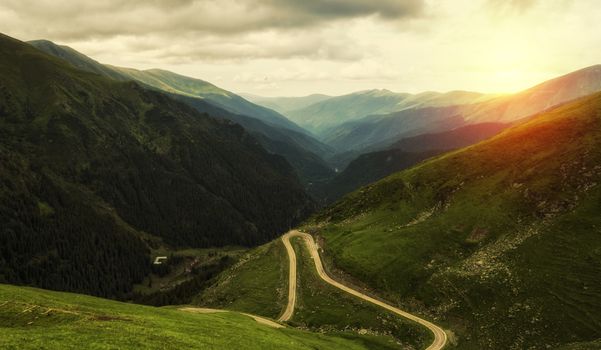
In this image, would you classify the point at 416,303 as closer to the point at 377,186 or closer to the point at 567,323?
the point at 567,323

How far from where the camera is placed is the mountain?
8806 cm

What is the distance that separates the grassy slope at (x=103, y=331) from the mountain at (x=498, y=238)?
1739 inches

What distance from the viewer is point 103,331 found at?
156 ft

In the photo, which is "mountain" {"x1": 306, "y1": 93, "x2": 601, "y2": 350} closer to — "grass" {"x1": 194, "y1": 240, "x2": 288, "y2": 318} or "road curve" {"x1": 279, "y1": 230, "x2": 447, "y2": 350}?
"road curve" {"x1": 279, "y1": 230, "x2": 447, "y2": 350}

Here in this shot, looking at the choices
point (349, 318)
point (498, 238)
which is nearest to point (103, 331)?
point (349, 318)

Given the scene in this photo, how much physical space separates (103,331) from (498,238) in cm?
10238

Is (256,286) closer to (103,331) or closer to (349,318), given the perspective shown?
(349,318)

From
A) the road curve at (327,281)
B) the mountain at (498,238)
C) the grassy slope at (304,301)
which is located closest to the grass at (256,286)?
the grassy slope at (304,301)

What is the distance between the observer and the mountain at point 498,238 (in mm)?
88062

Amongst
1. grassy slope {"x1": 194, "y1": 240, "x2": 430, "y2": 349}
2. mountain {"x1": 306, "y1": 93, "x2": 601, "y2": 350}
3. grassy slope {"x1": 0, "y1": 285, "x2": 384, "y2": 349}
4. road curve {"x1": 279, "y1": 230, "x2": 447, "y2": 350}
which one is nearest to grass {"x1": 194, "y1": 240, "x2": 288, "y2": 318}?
grassy slope {"x1": 194, "y1": 240, "x2": 430, "y2": 349}

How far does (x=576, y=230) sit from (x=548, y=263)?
13497 millimetres

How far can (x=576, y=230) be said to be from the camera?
103312 mm

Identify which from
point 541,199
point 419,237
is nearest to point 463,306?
point 419,237

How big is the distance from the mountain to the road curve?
11.8 ft
